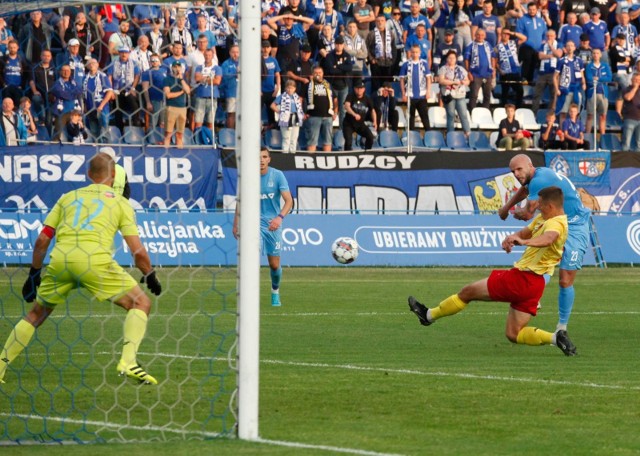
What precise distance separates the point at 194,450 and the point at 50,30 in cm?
613

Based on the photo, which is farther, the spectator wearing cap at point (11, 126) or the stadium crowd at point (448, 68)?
the stadium crowd at point (448, 68)

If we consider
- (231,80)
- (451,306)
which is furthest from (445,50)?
(231,80)

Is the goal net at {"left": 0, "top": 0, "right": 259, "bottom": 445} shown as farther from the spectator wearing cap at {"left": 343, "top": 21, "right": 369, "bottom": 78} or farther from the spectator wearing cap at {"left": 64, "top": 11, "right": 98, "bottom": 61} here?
the spectator wearing cap at {"left": 343, "top": 21, "right": 369, "bottom": 78}

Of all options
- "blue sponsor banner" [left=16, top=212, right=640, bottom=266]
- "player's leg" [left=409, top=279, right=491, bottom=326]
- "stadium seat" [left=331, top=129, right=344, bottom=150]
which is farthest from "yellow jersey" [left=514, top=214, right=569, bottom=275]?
"stadium seat" [left=331, top=129, right=344, bottom=150]

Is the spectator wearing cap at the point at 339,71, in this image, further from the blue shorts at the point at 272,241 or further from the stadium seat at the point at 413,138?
the blue shorts at the point at 272,241

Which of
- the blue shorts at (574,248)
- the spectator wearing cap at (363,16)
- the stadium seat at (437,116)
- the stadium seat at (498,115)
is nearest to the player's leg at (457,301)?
the blue shorts at (574,248)

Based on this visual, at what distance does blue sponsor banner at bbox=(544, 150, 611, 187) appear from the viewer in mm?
27969

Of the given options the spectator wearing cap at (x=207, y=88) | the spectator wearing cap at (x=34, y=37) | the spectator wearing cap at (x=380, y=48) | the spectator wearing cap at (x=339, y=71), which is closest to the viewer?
the spectator wearing cap at (x=34, y=37)

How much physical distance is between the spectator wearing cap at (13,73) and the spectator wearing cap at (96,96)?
685 millimetres

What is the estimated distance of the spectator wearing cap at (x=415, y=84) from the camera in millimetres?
28891

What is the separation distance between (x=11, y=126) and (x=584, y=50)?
61.0 ft

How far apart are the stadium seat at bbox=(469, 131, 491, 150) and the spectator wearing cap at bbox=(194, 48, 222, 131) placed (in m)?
13.8

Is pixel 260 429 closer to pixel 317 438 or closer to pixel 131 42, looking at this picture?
pixel 317 438

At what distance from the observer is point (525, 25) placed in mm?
31469
